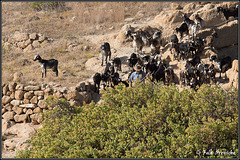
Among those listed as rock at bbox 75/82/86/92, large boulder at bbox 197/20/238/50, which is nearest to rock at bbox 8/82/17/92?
rock at bbox 75/82/86/92

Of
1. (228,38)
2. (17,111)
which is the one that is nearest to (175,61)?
(228,38)

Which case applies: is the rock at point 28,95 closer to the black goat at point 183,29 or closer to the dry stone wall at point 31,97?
the dry stone wall at point 31,97

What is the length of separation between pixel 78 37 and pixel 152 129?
18651 millimetres

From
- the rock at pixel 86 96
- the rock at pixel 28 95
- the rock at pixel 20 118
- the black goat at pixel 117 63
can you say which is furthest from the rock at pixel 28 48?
the rock at pixel 86 96

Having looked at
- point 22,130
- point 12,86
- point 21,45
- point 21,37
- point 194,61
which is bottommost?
point 22,130

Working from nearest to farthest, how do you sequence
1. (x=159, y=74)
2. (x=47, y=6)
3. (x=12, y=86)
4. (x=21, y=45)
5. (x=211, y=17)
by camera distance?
(x=159, y=74) < (x=12, y=86) < (x=211, y=17) < (x=21, y=45) < (x=47, y=6)

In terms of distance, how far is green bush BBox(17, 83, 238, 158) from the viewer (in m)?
6.29

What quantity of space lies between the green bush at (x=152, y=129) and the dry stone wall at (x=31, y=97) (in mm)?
5175

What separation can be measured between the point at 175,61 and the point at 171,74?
221cm

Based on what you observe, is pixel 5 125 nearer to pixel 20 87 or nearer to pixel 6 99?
pixel 6 99

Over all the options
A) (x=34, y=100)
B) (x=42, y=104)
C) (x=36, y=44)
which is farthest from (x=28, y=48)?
(x=42, y=104)

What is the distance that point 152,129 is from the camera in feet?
23.3

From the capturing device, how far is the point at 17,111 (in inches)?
559

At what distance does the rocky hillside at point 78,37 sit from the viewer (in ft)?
51.5
